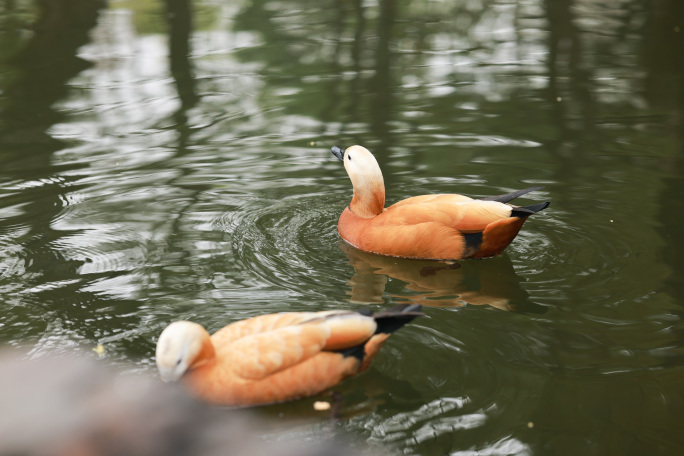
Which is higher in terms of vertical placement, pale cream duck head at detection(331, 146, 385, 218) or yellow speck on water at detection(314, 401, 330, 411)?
pale cream duck head at detection(331, 146, 385, 218)

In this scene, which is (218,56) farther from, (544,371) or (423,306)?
(544,371)

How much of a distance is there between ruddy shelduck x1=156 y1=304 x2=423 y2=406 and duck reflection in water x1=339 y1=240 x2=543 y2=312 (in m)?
1.20

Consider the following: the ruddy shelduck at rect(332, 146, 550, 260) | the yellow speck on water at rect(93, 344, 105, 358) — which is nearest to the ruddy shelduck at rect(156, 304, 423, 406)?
the yellow speck on water at rect(93, 344, 105, 358)

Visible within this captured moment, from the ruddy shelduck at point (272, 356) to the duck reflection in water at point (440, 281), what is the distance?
120cm

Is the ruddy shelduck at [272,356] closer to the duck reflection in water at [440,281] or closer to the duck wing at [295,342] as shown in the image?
the duck wing at [295,342]

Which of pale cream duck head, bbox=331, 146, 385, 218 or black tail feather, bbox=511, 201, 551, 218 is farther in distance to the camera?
pale cream duck head, bbox=331, 146, 385, 218

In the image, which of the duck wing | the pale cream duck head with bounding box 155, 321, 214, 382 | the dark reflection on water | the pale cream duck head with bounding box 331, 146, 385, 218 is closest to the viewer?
the pale cream duck head with bounding box 155, 321, 214, 382

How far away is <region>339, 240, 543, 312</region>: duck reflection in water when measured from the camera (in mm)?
5535

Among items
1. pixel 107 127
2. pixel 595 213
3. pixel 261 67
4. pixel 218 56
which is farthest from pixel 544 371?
pixel 218 56

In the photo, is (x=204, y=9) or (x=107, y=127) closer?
(x=107, y=127)

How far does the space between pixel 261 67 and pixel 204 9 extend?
456 cm

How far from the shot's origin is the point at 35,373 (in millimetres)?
1737

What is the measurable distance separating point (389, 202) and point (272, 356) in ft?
10.5

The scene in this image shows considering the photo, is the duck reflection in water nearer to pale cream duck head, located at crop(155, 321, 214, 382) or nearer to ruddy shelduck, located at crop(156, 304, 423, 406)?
ruddy shelduck, located at crop(156, 304, 423, 406)
